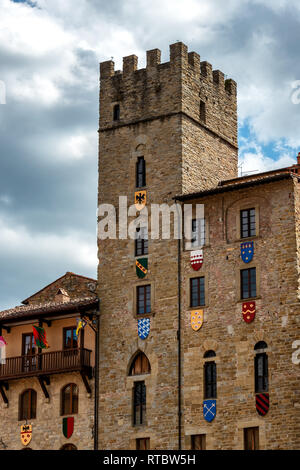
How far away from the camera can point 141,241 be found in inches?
2096

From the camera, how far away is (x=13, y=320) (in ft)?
183

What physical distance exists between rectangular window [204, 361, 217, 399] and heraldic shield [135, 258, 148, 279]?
5572 millimetres

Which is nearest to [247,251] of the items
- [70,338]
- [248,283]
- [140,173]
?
[248,283]

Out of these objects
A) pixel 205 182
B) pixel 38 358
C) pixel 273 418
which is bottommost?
pixel 273 418

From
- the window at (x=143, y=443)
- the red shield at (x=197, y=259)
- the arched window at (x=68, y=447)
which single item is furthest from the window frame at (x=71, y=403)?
the red shield at (x=197, y=259)

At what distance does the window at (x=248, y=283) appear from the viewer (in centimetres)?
4941

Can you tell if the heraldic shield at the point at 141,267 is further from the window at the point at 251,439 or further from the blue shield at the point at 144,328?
the window at the point at 251,439

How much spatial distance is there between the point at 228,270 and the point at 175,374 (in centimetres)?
523

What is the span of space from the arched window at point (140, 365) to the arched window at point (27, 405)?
5.75 meters

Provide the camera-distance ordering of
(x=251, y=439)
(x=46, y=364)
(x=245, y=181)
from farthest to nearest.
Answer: (x=245, y=181), (x=46, y=364), (x=251, y=439)

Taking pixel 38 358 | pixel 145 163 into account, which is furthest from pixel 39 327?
pixel 145 163

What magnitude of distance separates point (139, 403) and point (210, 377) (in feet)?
12.6

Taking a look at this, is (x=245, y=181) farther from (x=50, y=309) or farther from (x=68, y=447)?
(x=68, y=447)

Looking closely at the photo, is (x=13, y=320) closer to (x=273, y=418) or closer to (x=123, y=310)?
(x=123, y=310)
